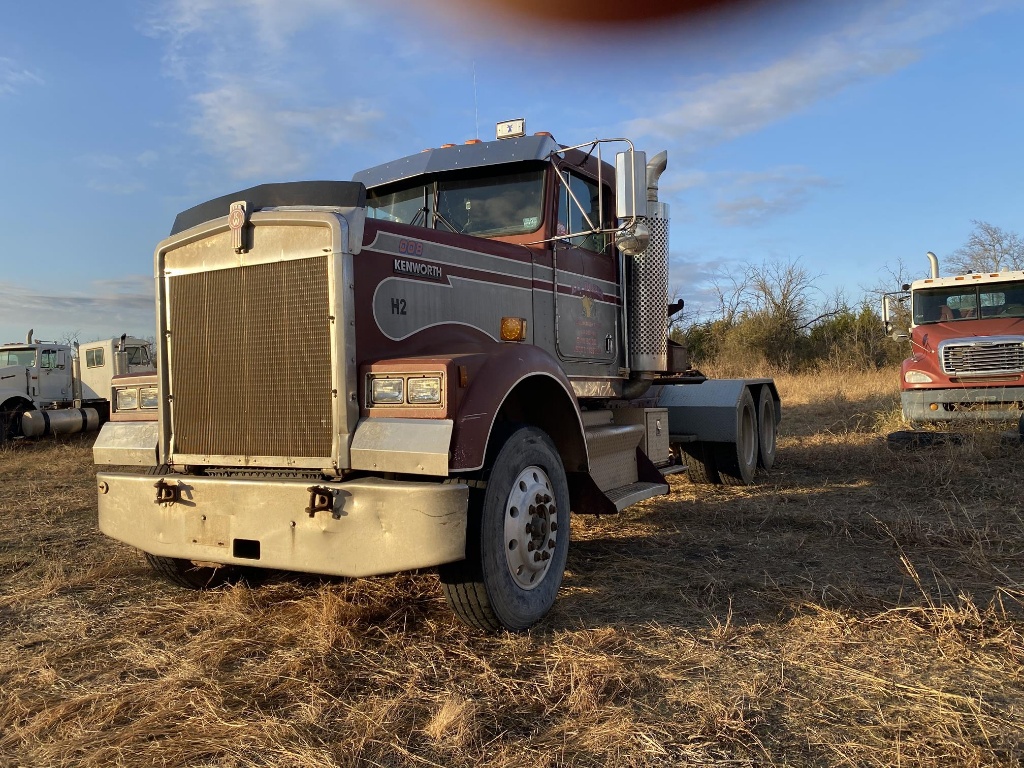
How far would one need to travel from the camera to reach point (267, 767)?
2307mm

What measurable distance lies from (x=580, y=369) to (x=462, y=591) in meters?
2.55

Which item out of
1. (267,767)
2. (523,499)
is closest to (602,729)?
(267,767)

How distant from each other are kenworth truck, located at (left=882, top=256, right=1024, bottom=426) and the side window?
6563 millimetres

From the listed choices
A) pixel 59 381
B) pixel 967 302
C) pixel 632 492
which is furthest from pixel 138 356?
pixel 967 302

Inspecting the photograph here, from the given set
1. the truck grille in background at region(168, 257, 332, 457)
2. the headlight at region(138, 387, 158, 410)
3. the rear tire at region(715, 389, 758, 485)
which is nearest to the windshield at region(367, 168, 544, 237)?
the truck grille in background at region(168, 257, 332, 457)

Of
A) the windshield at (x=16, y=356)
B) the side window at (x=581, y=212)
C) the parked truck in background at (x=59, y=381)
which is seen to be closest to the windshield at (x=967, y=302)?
the side window at (x=581, y=212)

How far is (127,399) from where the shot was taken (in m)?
4.30

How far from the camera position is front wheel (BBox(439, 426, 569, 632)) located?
3.32 meters

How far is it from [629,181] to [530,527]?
2232mm

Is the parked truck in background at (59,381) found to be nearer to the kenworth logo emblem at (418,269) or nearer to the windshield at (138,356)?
the windshield at (138,356)

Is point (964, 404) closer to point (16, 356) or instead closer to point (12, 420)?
point (12, 420)

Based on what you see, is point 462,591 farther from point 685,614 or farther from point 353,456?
point 685,614

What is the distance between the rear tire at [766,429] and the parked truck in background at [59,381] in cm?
1261

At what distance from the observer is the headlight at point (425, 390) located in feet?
10.6
